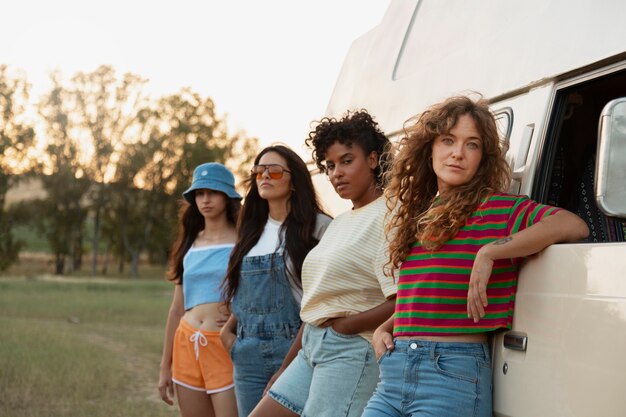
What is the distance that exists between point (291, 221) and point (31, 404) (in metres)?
6.03

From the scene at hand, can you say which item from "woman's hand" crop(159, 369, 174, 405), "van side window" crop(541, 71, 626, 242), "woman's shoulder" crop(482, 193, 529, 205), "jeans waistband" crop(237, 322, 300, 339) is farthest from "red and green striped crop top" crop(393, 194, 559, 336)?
"woman's hand" crop(159, 369, 174, 405)

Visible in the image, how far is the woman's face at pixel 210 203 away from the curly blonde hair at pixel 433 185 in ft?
7.18

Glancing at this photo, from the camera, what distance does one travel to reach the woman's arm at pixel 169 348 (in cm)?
558

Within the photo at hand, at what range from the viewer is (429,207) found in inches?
125

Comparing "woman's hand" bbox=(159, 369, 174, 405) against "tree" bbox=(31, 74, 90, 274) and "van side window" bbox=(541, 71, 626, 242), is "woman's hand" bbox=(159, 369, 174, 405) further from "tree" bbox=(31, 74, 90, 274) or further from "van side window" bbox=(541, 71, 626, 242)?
"tree" bbox=(31, 74, 90, 274)

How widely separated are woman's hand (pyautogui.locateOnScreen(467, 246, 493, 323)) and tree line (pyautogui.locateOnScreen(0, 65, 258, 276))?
54139 millimetres

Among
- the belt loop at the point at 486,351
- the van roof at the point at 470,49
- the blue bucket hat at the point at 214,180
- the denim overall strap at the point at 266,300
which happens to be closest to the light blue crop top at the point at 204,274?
the blue bucket hat at the point at 214,180

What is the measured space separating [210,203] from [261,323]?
46.9 inches

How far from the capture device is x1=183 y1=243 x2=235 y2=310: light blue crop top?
5.19 meters

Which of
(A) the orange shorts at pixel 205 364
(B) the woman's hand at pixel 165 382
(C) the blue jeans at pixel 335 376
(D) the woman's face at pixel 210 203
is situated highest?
(D) the woman's face at pixel 210 203

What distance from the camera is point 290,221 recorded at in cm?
455

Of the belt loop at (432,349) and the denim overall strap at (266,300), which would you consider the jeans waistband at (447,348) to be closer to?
the belt loop at (432,349)

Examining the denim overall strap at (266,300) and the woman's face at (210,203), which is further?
the woman's face at (210,203)

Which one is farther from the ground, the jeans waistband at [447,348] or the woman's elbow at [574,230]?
the woman's elbow at [574,230]
